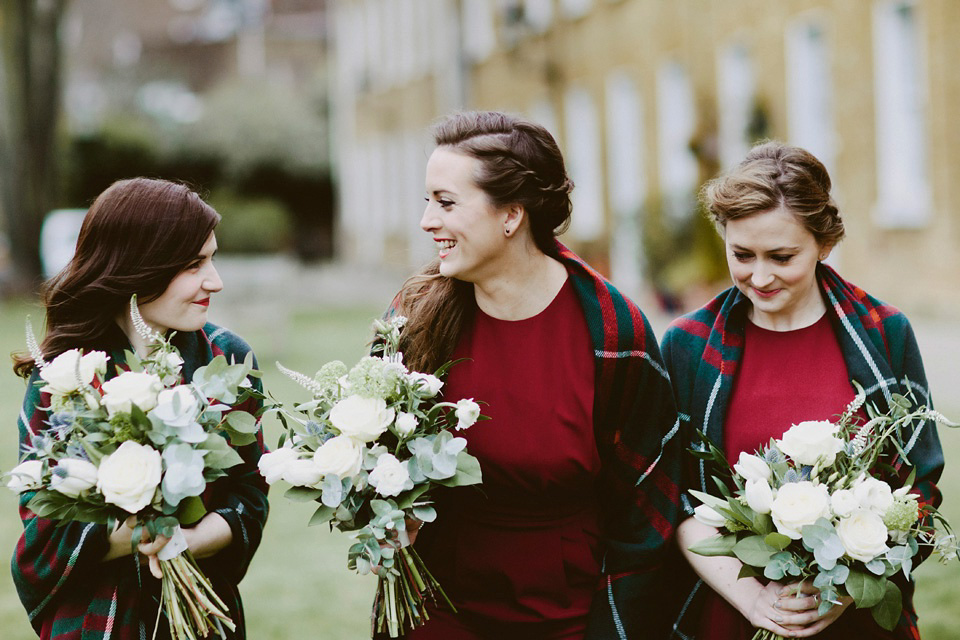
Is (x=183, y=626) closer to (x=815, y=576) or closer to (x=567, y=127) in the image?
(x=815, y=576)

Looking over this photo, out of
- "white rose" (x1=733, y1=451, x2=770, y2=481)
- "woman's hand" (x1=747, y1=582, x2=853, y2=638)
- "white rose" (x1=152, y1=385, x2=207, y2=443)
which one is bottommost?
"woman's hand" (x1=747, y1=582, x2=853, y2=638)

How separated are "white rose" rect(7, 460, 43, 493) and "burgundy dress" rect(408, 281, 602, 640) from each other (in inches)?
42.1

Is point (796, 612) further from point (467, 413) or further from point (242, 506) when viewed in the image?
point (242, 506)

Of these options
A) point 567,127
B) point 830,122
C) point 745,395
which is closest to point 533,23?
point 567,127

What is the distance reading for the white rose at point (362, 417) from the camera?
2.94m

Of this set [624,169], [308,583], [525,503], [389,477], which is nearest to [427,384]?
[389,477]

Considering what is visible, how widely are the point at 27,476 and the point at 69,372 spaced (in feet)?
0.87

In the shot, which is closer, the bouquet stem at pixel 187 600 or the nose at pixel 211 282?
the bouquet stem at pixel 187 600

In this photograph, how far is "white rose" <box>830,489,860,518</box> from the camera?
9.60 ft

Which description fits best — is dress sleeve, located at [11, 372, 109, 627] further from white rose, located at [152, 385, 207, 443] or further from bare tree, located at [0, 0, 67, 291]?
bare tree, located at [0, 0, 67, 291]

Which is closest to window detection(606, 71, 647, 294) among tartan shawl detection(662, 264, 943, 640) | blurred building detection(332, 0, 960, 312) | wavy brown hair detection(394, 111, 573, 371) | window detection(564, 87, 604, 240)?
blurred building detection(332, 0, 960, 312)

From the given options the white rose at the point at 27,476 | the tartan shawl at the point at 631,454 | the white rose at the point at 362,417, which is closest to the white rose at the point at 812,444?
the tartan shawl at the point at 631,454

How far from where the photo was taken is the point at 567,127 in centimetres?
2539

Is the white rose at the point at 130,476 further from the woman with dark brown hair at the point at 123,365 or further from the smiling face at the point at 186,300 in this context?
the smiling face at the point at 186,300
